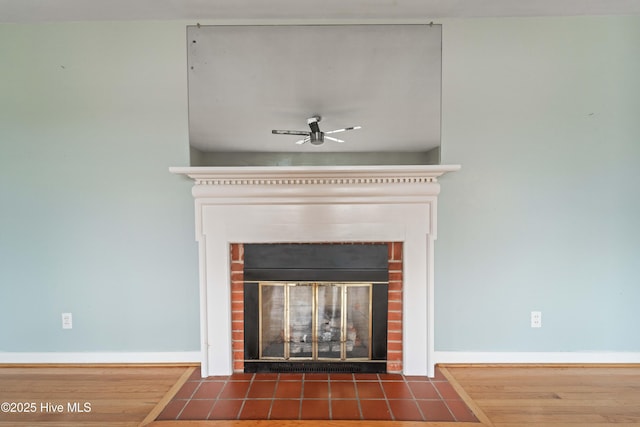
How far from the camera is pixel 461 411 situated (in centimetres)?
178

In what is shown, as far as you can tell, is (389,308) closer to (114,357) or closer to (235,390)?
(235,390)

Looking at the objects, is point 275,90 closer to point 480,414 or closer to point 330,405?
point 330,405

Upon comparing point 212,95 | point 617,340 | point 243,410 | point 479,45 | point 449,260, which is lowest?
point 243,410

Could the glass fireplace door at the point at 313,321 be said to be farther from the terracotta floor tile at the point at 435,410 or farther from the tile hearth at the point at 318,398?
the terracotta floor tile at the point at 435,410

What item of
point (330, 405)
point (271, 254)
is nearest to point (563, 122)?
point (271, 254)

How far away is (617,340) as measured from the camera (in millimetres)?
2252

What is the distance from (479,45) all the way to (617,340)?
2.18 metres

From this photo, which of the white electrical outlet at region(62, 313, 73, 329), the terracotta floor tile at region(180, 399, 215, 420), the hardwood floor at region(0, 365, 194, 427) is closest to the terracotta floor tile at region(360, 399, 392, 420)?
the terracotta floor tile at region(180, 399, 215, 420)

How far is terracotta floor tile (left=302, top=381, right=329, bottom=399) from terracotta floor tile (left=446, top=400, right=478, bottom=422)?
0.69 meters

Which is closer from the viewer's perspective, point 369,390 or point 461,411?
point 461,411

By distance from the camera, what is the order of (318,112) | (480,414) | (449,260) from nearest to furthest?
(480,414) < (318,112) < (449,260)

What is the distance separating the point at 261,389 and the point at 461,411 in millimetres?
1125

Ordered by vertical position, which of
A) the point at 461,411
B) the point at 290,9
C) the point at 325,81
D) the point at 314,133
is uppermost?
the point at 290,9

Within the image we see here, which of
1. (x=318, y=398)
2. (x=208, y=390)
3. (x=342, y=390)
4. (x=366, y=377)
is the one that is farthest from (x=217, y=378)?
(x=366, y=377)
